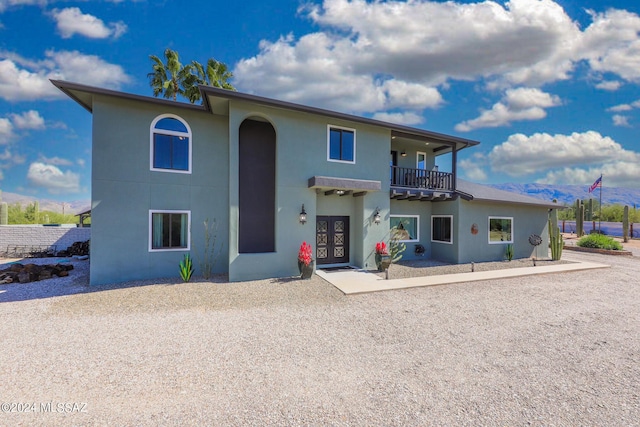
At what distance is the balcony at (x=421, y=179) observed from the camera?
40.0 feet

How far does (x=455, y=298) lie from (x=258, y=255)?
5895 millimetres

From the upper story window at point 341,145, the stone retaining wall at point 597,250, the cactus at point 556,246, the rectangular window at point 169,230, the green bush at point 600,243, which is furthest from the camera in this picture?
the green bush at point 600,243

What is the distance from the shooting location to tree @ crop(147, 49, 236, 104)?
55.2 ft

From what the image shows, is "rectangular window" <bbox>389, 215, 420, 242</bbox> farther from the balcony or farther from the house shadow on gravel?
the house shadow on gravel

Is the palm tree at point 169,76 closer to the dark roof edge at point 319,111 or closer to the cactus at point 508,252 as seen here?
the dark roof edge at point 319,111

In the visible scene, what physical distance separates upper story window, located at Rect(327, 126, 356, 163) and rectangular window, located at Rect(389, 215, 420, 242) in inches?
154

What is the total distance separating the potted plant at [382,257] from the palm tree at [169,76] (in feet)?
52.5

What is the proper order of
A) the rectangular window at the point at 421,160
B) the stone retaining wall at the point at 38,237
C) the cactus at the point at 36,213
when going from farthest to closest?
the cactus at the point at 36,213
the rectangular window at the point at 421,160
the stone retaining wall at the point at 38,237

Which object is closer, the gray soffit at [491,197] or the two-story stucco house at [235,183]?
the two-story stucco house at [235,183]

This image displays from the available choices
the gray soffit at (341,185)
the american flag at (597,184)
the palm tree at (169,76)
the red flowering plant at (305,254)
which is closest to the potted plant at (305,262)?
the red flowering plant at (305,254)

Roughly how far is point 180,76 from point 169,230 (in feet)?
43.0

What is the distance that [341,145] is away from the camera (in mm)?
10117

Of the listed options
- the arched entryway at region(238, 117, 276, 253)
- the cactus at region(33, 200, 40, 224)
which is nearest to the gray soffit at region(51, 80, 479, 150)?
the arched entryway at region(238, 117, 276, 253)

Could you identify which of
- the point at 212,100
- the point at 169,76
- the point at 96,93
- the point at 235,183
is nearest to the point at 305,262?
the point at 235,183
